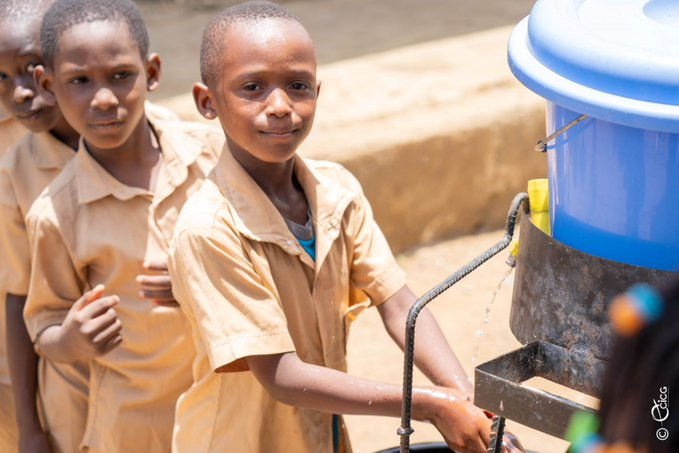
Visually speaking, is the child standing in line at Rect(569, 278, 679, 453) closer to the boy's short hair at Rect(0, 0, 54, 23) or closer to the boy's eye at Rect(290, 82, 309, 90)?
the boy's eye at Rect(290, 82, 309, 90)

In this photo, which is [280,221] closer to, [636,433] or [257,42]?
[257,42]

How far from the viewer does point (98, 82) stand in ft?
8.32

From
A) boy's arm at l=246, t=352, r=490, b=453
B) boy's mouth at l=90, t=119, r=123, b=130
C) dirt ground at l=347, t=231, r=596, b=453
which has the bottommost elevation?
dirt ground at l=347, t=231, r=596, b=453

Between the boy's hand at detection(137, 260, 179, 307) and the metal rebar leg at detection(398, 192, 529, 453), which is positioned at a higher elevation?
the metal rebar leg at detection(398, 192, 529, 453)

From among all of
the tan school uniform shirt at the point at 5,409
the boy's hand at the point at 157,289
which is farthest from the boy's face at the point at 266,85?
the tan school uniform shirt at the point at 5,409

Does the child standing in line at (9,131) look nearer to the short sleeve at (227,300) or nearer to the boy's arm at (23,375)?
the boy's arm at (23,375)

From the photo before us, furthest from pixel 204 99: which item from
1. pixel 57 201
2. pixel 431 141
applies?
pixel 431 141

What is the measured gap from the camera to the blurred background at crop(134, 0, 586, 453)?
461 cm

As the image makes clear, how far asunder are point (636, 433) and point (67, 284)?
1813mm

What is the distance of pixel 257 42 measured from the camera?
212 centimetres

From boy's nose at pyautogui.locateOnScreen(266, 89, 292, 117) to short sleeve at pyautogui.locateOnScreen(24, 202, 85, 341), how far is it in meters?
0.67

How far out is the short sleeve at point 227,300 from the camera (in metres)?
2.05

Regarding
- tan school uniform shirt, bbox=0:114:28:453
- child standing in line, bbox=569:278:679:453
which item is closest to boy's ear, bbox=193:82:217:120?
tan school uniform shirt, bbox=0:114:28:453

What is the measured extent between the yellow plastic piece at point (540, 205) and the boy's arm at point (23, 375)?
1.35m
